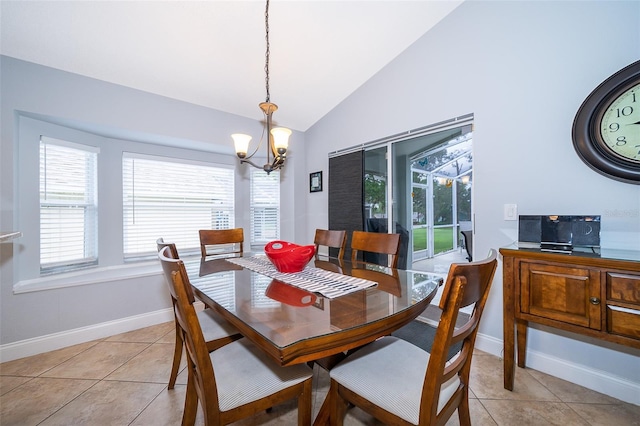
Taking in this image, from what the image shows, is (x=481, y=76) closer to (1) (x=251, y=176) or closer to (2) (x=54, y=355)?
(1) (x=251, y=176)

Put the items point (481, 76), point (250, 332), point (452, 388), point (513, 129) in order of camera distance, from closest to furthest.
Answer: point (250, 332) < point (452, 388) < point (513, 129) < point (481, 76)

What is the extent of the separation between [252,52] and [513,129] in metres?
2.41

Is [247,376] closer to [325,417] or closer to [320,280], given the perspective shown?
[325,417]

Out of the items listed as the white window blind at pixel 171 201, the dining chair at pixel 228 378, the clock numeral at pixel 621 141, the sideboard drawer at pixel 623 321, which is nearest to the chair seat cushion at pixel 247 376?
the dining chair at pixel 228 378

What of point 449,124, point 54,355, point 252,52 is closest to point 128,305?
point 54,355

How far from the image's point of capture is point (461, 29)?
228cm

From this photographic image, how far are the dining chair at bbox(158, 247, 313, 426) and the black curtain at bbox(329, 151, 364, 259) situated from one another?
224 centimetres

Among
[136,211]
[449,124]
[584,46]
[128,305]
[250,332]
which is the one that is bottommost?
[128,305]

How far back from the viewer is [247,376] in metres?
1.06

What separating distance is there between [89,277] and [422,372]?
301 cm

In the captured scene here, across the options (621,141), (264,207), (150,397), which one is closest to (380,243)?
(621,141)

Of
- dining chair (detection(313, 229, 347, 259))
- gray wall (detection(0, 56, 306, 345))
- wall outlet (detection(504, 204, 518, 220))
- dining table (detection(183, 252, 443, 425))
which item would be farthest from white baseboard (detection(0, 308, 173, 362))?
wall outlet (detection(504, 204, 518, 220))

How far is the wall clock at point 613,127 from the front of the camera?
4.93 ft

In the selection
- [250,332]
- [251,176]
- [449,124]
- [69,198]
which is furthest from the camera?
[251,176]
